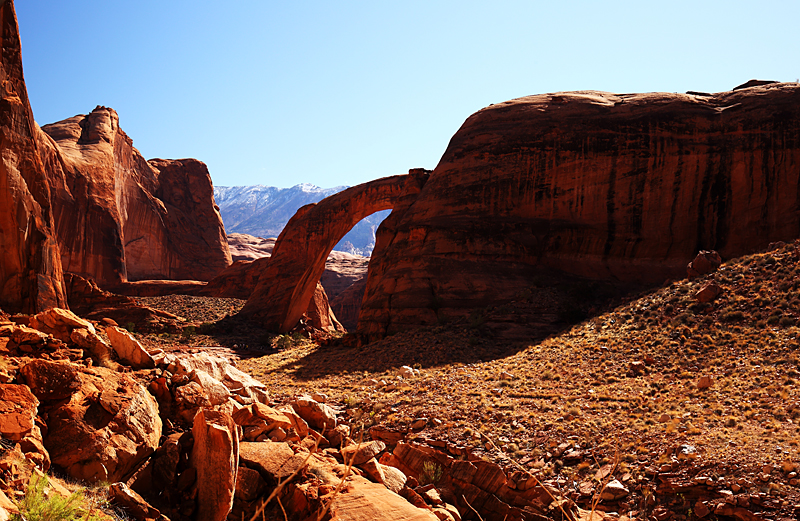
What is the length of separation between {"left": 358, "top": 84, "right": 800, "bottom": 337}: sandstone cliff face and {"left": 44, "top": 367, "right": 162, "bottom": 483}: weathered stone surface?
1710 centimetres

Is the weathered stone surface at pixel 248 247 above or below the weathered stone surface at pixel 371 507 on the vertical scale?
below

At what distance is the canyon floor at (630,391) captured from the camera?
8586 mm

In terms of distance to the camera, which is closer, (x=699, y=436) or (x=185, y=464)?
(x=185, y=464)

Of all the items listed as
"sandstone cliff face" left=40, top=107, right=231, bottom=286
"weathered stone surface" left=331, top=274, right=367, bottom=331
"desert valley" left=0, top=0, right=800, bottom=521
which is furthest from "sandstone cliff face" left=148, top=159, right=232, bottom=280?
"desert valley" left=0, top=0, right=800, bottom=521

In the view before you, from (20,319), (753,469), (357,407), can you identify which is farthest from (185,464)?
(753,469)

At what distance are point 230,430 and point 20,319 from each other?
4.49m

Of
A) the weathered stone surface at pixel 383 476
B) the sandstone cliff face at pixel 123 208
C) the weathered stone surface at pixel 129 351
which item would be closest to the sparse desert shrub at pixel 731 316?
the weathered stone surface at pixel 383 476

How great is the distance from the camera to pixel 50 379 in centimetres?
609

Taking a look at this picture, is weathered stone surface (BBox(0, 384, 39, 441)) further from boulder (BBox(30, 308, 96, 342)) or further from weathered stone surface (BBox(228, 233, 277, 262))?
weathered stone surface (BBox(228, 233, 277, 262))

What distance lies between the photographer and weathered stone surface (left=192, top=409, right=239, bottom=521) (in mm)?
5848

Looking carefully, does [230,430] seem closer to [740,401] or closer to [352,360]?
→ [740,401]

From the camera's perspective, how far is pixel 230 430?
6.39 m

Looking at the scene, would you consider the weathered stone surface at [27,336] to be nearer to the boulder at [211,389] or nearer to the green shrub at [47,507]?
the boulder at [211,389]

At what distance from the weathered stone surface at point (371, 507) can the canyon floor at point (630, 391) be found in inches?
65.4
